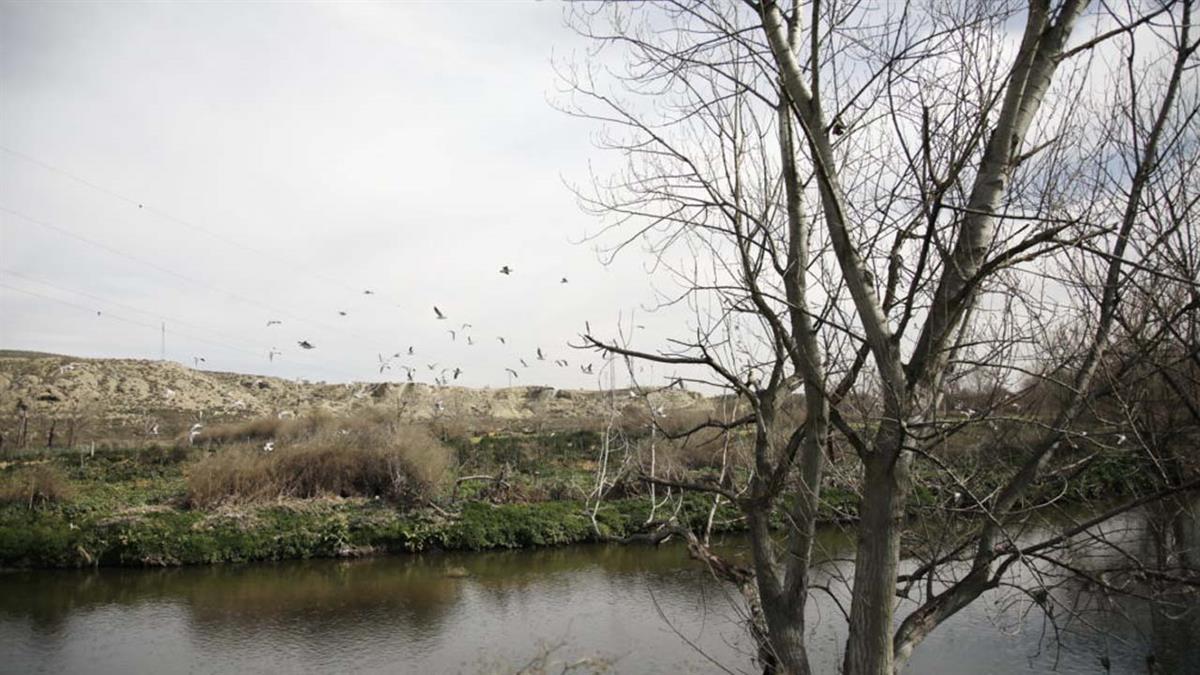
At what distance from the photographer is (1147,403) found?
693 centimetres

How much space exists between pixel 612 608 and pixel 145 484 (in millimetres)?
14342

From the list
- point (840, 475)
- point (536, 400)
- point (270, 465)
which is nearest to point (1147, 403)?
point (840, 475)

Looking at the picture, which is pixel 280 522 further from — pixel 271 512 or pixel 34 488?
pixel 34 488

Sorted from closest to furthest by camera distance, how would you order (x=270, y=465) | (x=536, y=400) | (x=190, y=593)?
(x=190, y=593), (x=270, y=465), (x=536, y=400)

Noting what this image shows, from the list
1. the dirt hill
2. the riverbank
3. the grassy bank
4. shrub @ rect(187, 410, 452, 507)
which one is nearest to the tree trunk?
the grassy bank

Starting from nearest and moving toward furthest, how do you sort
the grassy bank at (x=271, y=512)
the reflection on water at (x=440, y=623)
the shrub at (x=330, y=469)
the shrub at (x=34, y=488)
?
the reflection on water at (x=440, y=623), the grassy bank at (x=271, y=512), the shrub at (x=34, y=488), the shrub at (x=330, y=469)

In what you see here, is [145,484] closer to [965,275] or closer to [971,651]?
[971,651]

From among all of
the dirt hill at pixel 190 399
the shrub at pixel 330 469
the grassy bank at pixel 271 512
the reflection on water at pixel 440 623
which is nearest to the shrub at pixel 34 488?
the grassy bank at pixel 271 512

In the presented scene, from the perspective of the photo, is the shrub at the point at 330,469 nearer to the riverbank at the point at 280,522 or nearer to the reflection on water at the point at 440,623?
the riverbank at the point at 280,522

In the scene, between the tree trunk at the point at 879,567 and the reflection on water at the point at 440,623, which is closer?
the tree trunk at the point at 879,567

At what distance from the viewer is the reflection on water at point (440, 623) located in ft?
36.8

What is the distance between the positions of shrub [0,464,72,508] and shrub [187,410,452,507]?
263 centimetres

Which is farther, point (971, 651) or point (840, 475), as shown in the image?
point (971, 651)

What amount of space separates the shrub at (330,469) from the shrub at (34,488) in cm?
263
